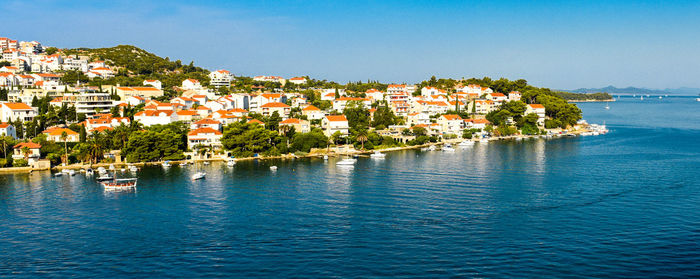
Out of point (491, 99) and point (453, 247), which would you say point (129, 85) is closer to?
point (491, 99)

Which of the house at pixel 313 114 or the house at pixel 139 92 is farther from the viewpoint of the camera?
the house at pixel 139 92

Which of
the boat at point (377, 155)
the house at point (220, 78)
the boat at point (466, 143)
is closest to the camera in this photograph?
the boat at point (377, 155)

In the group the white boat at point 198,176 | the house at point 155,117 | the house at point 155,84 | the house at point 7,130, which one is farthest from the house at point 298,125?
the house at point 155,84

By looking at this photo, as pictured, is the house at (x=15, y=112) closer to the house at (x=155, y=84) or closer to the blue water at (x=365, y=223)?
the blue water at (x=365, y=223)

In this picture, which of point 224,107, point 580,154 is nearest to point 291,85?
point 224,107

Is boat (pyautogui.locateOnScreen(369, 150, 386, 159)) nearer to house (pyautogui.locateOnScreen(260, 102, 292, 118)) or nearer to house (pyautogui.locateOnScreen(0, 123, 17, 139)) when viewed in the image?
house (pyautogui.locateOnScreen(260, 102, 292, 118))

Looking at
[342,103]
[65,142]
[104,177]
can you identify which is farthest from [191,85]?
[104,177]

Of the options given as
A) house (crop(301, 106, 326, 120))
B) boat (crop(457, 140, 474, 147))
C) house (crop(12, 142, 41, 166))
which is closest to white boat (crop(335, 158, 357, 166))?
house (crop(301, 106, 326, 120))
